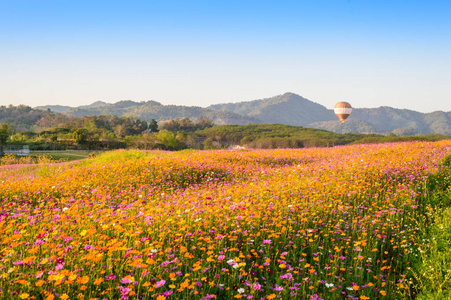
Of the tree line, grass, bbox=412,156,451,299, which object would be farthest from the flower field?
the tree line

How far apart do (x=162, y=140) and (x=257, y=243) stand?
50.9 metres

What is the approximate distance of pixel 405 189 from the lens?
7.98 meters

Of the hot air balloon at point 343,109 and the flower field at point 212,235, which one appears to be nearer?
the flower field at point 212,235

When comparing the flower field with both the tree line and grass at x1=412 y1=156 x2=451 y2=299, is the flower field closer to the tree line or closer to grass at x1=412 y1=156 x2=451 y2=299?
grass at x1=412 y1=156 x2=451 y2=299

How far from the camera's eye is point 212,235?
4.99 m

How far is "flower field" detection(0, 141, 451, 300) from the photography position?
3.46 meters

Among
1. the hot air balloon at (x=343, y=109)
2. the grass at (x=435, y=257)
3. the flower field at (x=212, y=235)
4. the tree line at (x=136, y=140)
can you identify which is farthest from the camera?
the hot air balloon at (x=343, y=109)

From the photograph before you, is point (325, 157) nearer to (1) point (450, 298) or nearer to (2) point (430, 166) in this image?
(2) point (430, 166)

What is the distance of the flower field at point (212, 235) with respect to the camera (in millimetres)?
3461

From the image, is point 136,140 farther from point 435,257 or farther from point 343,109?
point 435,257

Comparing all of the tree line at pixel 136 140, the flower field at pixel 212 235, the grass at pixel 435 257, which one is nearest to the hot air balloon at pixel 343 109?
the tree line at pixel 136 140

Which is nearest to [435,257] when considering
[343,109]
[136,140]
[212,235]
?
[212,235]

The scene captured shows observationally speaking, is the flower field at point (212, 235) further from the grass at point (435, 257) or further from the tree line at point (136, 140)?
the tree line at point (136, 140)

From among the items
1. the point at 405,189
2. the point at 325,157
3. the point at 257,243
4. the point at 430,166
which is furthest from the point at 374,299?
the point at 325,157
